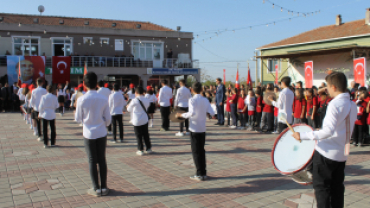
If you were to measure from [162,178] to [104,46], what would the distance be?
96.8 ft

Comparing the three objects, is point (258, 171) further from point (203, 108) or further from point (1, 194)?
point (1, 194)

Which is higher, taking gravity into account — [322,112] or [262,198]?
[322,112]

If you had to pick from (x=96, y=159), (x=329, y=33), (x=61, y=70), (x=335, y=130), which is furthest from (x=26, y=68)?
(x=329, y=33)

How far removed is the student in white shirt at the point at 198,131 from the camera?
5742 millimetres

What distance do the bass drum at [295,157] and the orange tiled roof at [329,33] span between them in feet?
74.4

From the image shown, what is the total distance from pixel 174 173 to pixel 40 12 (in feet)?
119

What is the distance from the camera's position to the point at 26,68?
21781 millimetres

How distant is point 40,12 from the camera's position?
117ft

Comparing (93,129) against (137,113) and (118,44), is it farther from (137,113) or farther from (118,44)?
(118,44)

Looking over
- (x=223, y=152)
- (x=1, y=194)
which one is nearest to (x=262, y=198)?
(x=223, y=152)

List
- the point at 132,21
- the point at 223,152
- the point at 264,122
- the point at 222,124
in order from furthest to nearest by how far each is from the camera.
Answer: the point at 132,21 → the point at 222,124 → the point at 264,122 → the point at 223,152

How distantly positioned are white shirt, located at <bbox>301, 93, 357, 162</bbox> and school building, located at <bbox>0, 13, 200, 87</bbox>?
28931 mm

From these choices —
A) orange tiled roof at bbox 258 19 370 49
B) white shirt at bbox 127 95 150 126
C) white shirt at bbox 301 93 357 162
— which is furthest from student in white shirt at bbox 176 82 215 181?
orange tiled roof at bbox 258 19 370 49

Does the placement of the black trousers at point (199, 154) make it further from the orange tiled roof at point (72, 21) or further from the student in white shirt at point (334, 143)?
the orange tiled roof at point (72, 21)
